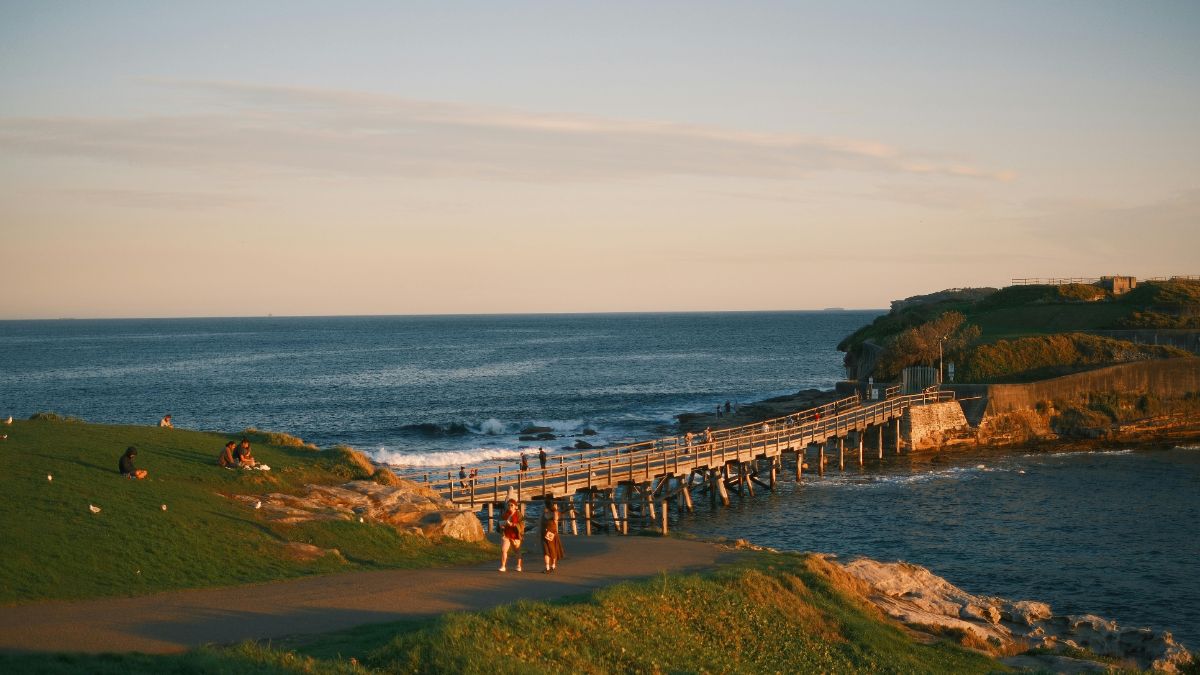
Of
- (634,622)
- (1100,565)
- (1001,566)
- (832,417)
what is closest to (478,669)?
(634,622)

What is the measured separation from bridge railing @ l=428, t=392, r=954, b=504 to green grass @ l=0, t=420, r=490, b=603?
Result: 548 cm

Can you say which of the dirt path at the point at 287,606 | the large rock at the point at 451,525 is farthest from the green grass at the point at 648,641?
the large rock at the point at 451,525

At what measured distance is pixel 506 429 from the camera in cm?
7500

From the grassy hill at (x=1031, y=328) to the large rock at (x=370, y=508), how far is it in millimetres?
49260

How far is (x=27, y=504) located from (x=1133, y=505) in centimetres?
4110

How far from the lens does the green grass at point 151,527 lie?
19.3 metres

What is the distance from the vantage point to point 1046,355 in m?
69.5

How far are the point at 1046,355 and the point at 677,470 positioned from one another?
39314mm

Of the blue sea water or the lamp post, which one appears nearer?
the lamp post

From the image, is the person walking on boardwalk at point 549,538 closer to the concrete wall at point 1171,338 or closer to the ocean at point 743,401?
the ocean at point 743,401

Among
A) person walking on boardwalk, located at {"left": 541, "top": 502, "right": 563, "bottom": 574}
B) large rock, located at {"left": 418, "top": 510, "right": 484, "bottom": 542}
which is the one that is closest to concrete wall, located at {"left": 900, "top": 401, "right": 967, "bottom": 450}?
large rock, located at {"left": 418, "top": 510, "right": 484, "bottom": 542}

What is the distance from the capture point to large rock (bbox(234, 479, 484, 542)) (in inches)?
989

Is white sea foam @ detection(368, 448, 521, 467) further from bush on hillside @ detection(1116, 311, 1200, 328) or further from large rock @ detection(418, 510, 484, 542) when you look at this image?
bush on hillside @ detection(1116, 311, 1200, 328)

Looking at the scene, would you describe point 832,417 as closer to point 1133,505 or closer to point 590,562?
point 1133,505
